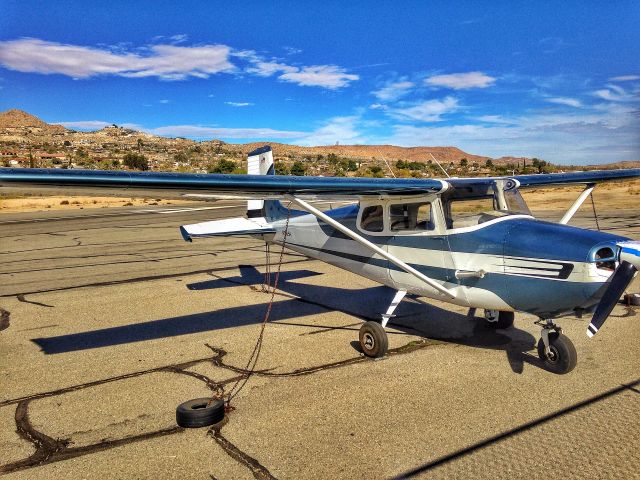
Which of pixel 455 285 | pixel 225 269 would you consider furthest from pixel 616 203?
pixel 455 285

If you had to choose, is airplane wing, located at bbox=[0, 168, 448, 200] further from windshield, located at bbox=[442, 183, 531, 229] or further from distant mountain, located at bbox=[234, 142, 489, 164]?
distant mountain, located at bbox=[234, 142, 489, 164]

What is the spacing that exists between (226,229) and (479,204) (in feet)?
16.9

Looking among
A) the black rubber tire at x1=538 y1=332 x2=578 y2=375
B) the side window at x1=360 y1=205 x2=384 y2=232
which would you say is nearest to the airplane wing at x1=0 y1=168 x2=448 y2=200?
the side window at x1=360 y1=205 x2=384 y2=232

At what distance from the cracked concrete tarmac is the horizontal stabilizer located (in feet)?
4.42

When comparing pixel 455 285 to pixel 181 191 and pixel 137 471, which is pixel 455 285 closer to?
pixel 181 191

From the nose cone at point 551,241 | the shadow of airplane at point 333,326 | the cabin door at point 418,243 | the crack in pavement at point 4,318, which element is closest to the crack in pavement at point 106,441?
the shadow of airplane at point 333,326

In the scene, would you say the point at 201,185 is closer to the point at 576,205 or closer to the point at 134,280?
the point at 576,205

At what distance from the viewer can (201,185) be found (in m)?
5.60

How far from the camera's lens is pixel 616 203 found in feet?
113

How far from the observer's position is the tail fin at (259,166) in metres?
10.4

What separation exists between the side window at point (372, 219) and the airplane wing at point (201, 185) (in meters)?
0.43

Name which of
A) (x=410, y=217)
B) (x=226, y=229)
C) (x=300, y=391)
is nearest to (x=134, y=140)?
(x=226, y=229)

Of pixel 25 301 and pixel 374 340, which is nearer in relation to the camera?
pixel 374 340

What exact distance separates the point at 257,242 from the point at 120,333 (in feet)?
34.9
